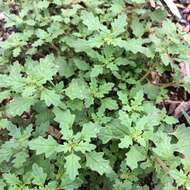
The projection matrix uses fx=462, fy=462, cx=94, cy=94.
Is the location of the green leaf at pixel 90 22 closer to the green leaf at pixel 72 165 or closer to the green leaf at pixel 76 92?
the green leaf at pixel 76 92

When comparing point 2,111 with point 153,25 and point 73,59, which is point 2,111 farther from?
point 153,25

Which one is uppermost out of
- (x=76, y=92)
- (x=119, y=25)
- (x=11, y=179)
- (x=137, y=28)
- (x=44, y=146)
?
(x=119, y=25)

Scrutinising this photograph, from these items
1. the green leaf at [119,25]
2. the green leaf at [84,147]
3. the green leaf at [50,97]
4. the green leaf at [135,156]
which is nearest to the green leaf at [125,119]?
the green leaf at [135,156]

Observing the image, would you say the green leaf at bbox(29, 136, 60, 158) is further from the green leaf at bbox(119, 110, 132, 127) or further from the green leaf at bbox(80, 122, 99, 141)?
the green leaf at bbox(119, 110, 132, 127)

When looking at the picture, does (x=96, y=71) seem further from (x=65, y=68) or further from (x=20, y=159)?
(x=20, y=159)

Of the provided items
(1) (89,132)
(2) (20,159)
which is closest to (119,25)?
(1) (89,132)

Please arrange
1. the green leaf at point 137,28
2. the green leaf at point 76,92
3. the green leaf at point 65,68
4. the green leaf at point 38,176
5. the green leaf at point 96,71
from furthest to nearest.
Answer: the green leaf at point 137,28, the green leaf at point 65,68, the green leaf at point 96,71, the green leaf at point 76,92, the green leaf at point 38,176

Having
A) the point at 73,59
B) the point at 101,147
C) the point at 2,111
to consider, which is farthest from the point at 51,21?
the point at 101,147
